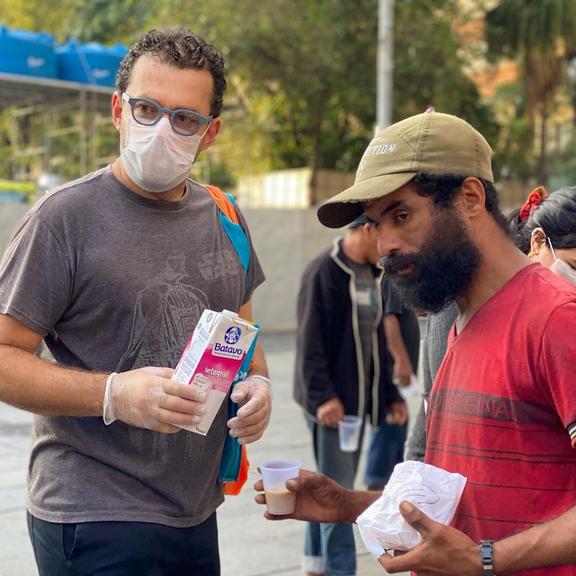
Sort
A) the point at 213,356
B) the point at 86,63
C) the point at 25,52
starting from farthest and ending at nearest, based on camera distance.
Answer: the point at 86,63, the point at 25,52, the point at 213,356

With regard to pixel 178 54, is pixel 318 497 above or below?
below

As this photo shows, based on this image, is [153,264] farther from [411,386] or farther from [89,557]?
[411,386]

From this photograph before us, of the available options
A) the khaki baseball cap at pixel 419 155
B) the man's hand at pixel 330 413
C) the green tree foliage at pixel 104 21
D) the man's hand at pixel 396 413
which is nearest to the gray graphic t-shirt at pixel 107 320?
the khaki baseball cap at pixel 419 155

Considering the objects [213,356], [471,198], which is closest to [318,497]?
[213,356]

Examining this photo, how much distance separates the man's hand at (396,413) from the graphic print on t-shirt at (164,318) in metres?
3.30

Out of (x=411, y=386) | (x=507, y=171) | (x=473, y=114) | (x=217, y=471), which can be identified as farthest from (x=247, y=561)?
(x=507, y=171)

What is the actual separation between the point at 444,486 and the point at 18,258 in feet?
3.94

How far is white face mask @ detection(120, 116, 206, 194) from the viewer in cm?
252

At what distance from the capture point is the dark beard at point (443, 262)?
6.56ft

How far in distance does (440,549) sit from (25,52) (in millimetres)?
14956

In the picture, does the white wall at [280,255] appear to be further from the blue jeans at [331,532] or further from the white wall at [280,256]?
the blue jeans at [331,532]

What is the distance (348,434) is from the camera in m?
4.97

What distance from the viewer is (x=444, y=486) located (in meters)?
1.89

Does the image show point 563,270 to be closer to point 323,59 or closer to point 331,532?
point 331,532
